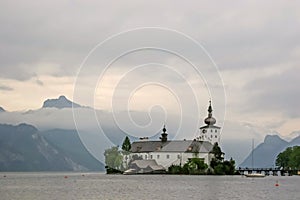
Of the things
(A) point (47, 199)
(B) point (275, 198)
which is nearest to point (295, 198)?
(B) point (275, 198)

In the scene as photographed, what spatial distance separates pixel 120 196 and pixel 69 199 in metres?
8.25

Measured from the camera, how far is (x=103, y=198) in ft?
264

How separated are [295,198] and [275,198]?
290 cm

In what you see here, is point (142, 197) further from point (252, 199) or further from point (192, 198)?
point (252, 199)

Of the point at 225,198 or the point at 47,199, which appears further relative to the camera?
the point at 225,198

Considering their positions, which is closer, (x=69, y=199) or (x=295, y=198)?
(x=69, y=199)

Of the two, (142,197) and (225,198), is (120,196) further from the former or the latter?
(225,198)

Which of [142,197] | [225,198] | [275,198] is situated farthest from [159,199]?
[275,198]

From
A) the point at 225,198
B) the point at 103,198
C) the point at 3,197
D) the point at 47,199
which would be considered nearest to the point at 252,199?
the point at 225,198

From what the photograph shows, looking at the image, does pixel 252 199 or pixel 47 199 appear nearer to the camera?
pixel 47 199

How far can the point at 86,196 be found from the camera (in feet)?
280

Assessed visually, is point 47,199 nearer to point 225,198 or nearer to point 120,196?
point 120,196

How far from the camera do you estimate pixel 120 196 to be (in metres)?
84.5

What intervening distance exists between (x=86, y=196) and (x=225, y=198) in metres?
20.3
